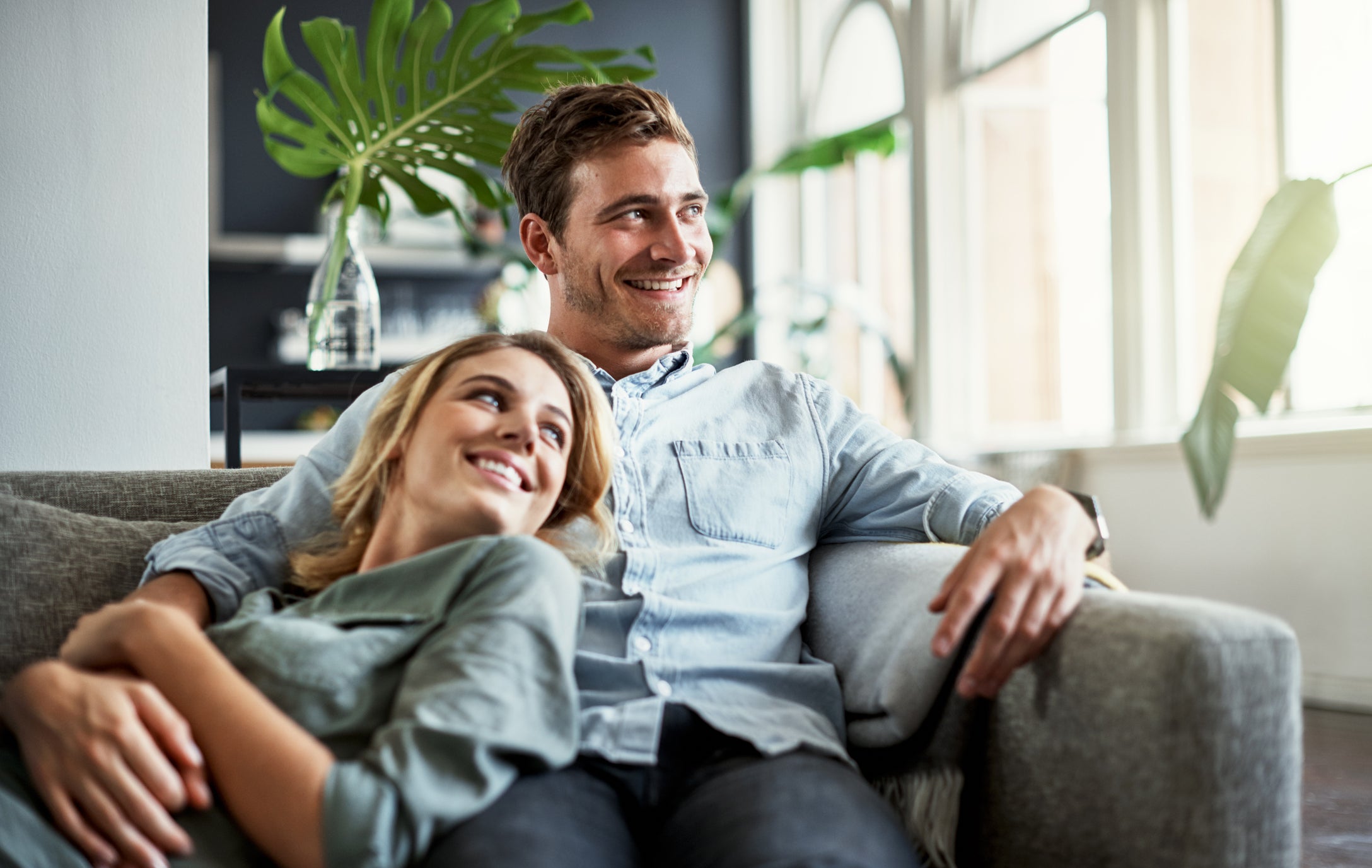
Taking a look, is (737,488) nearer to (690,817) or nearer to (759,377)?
(759,377)

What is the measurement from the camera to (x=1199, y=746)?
3.16 ft

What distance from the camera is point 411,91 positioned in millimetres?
2430

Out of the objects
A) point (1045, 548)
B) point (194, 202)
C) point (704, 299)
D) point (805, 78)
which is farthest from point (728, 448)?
point (805, 78)

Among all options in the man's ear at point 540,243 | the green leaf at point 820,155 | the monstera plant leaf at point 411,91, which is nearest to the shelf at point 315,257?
the green leaf at point 820,155

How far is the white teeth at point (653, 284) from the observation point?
5.87 feet

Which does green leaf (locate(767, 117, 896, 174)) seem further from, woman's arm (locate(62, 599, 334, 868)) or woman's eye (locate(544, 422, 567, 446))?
woman's arm (locate(62, 599, 334, 868))

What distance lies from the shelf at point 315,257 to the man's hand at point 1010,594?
15.8ft

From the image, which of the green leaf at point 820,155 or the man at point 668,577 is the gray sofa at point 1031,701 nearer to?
the man at point 668,577

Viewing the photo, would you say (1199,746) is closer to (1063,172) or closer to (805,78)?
(1063,172)

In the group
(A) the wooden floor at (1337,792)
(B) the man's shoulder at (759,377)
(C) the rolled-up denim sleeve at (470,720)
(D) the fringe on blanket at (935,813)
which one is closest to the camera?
(C) the rolled-up denim sleeve at (470,720)

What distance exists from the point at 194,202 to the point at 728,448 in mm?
1054

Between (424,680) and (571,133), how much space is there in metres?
1.02

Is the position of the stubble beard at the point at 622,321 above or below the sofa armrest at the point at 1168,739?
above

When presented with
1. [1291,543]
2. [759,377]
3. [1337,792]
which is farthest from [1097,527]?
[1291,543]
